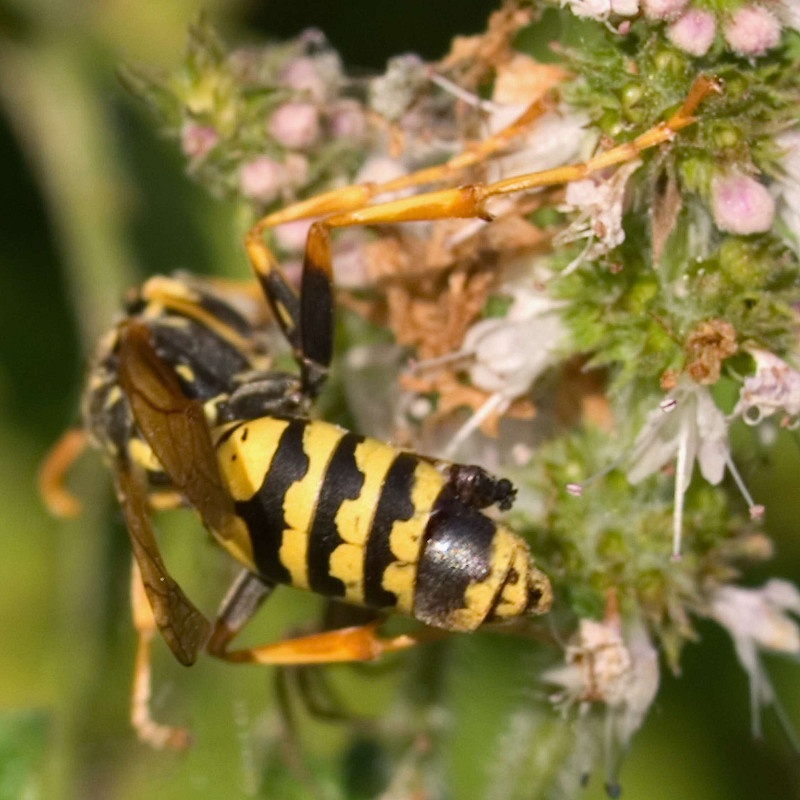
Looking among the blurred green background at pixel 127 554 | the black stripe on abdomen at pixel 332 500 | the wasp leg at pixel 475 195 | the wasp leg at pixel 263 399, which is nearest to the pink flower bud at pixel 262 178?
the wasp leg at pixel 475 195

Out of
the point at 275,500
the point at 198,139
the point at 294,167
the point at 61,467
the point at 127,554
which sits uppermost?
the point at 198,139

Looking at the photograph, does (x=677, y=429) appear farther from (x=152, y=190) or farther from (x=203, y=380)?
(x=152, y=190)

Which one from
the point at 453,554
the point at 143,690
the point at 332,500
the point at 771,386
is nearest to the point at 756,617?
the point at 771,386

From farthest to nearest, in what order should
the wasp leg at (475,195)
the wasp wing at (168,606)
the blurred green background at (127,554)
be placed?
1. the blurred green background at (127,554)
2. the wasp leg at (475,195)
3. the wasp wing at (168,606)

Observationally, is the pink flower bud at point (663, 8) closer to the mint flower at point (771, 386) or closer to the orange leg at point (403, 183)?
the orange leg at point (403, 183)

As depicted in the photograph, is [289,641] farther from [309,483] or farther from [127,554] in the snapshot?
[127,554]

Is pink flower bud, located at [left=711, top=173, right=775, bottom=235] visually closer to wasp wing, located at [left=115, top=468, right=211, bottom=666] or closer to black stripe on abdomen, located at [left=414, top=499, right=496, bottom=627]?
black stripe on abdomen, located at [left=414, top=499, right=496, bottom=627]
